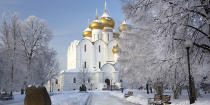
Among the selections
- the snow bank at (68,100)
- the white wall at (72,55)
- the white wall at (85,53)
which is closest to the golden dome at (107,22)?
the white wall at (85,53)

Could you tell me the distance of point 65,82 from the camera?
57.0 metres

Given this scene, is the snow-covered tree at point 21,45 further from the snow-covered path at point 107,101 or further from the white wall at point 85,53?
the white wall at point 85,53

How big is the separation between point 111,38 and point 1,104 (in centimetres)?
4940

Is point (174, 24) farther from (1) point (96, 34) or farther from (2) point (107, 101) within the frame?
(1) point (96, 34)

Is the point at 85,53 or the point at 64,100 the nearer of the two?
the point at 64,100

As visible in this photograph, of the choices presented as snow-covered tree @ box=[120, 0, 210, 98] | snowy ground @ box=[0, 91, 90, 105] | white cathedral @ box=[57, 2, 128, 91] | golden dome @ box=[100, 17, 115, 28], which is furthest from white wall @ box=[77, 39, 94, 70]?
snow-covered tree @ box=[120, 0, 210, 98]

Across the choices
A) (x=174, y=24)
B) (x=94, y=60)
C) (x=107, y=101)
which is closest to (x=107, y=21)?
(x=94, y=60)

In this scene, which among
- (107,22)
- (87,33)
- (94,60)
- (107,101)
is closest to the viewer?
(107,101)

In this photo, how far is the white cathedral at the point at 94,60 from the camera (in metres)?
56.7

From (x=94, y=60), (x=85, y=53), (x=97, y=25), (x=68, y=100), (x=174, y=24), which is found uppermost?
(x=97, y=25)

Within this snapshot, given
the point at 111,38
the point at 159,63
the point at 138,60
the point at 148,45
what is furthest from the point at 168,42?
the point at 111,38

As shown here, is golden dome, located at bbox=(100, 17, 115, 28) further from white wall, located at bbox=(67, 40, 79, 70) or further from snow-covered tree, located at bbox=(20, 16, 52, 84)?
snow-covered tree, located at bbox=(20, 16, 52, 84)

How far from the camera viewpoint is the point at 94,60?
61.9 meters

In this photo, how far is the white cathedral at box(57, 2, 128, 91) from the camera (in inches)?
2232
